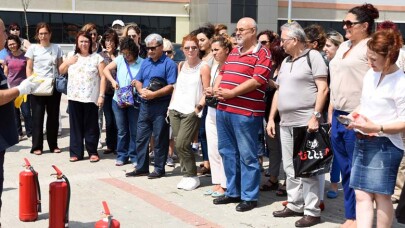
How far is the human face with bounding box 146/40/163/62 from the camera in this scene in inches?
282

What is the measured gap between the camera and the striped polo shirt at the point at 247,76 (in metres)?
5.67

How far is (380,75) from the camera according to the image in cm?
428

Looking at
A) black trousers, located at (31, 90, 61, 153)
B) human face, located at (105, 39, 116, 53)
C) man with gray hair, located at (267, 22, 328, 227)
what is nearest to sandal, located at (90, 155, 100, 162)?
black trousers, located at (31, 90, 61, 153)

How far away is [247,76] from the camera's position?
18.7 feet

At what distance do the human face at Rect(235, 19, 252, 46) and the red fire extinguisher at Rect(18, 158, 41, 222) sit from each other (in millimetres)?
2557

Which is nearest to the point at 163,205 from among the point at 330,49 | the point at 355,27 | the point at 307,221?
the point at 307,221

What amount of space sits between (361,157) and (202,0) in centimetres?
3594

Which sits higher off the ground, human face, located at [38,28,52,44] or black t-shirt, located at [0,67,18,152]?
human face, located at [38,28,52,44]

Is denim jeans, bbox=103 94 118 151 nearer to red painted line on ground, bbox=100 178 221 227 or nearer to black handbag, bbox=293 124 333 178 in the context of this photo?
red painted line on ground, bbox=100 178 221 227

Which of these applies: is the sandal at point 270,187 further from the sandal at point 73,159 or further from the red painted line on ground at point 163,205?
the sandal at point 73,159

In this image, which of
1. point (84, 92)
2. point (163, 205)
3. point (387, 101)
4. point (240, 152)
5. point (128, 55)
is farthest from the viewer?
point (84, 92)

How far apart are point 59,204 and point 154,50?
9.27 feet

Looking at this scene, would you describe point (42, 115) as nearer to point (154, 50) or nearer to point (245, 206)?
point (154, 50)

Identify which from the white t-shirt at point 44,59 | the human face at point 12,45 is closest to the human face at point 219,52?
the white t-shirt at point 44,59
